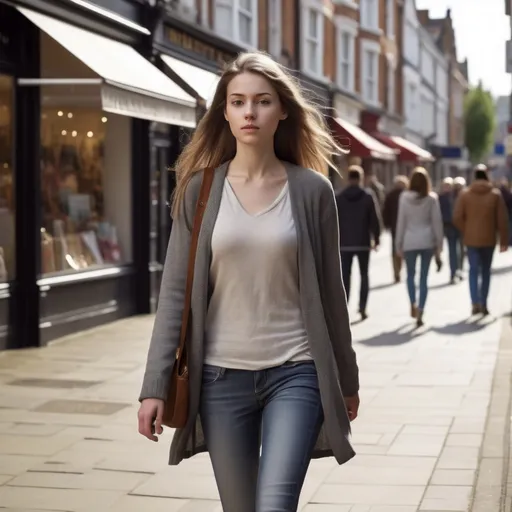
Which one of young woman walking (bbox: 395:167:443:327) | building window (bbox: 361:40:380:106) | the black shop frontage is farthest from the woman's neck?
building window (bbox: 361:40:380:106)

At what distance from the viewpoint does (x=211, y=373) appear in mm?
3586

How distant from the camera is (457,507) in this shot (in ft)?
18.7

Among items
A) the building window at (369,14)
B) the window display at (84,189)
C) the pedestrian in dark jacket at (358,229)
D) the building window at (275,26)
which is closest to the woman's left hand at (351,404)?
the window display at (84,189)

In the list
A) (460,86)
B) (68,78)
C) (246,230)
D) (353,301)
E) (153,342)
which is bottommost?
(353,301)

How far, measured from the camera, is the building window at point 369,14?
38.6 m

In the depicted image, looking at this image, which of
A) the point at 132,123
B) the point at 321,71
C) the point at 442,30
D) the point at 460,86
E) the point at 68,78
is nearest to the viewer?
the point at 68,78

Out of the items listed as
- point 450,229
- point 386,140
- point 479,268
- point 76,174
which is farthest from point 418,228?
point 386,140

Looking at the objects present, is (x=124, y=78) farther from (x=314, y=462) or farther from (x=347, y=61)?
(x=347, y=61)

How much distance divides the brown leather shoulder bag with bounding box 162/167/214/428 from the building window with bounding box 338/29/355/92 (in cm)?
3041

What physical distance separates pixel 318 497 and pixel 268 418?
2.49 m

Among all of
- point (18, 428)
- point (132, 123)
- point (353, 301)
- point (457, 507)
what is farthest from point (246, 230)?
point (353, 301)

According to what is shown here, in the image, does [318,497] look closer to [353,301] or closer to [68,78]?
[68,78]

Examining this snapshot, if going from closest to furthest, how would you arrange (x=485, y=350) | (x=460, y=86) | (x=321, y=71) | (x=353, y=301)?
(x=485, y=350) → (x=353, y=301) → (x=321, y=71) → (x=460, y=86)

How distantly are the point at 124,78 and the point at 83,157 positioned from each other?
178cm
